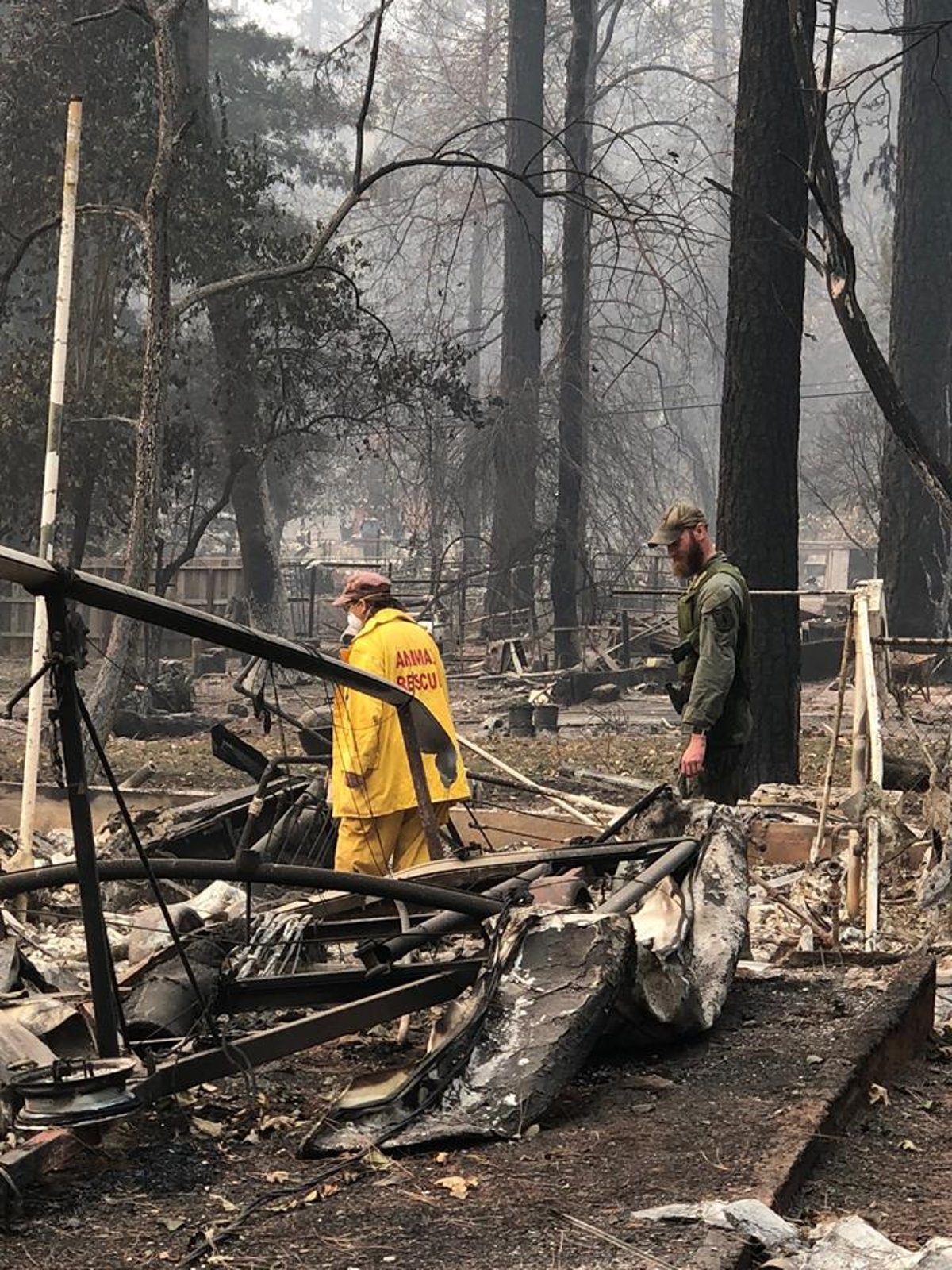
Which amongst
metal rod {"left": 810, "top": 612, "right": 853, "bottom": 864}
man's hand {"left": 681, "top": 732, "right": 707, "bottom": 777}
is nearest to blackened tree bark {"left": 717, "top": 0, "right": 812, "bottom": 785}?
metal rod {"left": 810, "top": 612, "right": 853, "bottom": 864}

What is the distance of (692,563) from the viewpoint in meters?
8.00

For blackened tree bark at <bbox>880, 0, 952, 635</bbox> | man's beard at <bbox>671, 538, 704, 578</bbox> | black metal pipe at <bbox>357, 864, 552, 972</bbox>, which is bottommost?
black metal pipe at <bbox>357, 864, 552, 972</bbox>

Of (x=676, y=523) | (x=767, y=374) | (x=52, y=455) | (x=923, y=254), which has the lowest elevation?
(x=676, y=523)

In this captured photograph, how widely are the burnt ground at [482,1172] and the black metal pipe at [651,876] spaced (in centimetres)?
52

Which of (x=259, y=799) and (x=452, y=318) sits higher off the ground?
(x=452, y=318)

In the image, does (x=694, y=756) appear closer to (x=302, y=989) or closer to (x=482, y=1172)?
(x=302, y=989)

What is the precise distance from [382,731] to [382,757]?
112 mm

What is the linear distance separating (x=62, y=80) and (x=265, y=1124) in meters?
20.0

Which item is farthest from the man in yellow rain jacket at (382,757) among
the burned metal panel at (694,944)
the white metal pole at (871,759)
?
the white metal pole at (871,759)

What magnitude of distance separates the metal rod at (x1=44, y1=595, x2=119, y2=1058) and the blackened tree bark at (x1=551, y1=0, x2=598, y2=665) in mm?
23021

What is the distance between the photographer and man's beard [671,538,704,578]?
7934mm

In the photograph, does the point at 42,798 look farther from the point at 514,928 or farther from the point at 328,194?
the point at 328,194

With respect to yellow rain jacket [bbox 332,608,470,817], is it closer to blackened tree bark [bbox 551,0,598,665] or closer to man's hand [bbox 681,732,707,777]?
man's hand [bbox 681,732,707,777]


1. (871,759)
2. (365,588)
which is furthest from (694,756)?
(365,588)
